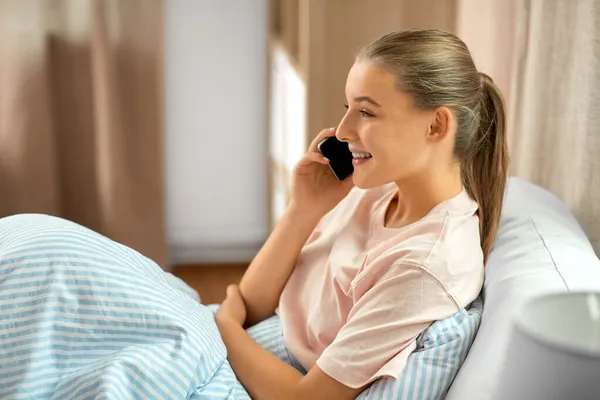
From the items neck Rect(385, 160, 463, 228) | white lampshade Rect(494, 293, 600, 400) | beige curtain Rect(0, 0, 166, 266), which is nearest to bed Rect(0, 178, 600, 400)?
neck Rect(385, 160, 463, 228)

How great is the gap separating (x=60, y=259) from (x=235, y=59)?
2.08 m

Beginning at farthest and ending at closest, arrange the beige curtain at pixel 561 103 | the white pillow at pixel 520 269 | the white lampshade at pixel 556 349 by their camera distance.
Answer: the beige curtain at pixel 561 103 → the white pillow at pixel 520 269 → the white lampshade at pixel 556 349

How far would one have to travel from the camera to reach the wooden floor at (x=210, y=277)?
3002 mm

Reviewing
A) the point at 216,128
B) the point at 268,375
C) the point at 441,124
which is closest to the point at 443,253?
the point at 441,124

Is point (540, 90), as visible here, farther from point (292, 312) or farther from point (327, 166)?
point (292, 312)

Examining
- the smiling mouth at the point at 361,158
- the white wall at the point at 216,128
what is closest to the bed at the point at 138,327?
the smiling mouth at the point at 361,158

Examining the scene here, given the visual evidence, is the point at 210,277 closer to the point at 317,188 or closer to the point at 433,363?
the point at 317,188

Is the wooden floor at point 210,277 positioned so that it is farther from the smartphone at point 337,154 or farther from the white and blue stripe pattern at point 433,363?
the white and blue stripe pattern at point 433,363

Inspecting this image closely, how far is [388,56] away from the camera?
1.27 m

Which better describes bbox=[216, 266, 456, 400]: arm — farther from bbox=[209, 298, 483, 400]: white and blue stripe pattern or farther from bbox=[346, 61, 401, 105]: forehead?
bbox=[346, 61, 401, 105]: forehead

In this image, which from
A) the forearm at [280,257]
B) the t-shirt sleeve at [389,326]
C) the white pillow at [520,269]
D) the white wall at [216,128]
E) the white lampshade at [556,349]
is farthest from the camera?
the white wall at [216,128]

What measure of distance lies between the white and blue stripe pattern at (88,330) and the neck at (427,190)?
0.37 metres

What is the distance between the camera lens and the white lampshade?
650 mm

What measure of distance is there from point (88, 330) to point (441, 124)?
587 millimetres
